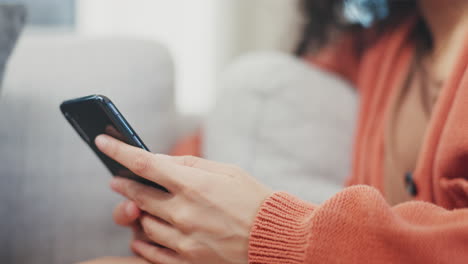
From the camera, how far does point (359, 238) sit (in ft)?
1.37

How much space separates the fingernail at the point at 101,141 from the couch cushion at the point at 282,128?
315 mm

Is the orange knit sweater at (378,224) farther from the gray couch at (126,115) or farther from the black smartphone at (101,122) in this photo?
the gray couch at (126,115)

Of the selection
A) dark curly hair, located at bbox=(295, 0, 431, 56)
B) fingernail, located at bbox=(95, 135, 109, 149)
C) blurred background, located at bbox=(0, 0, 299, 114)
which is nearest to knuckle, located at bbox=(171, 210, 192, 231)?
fingernail, located at bbox=(95, 135, 109, 149)

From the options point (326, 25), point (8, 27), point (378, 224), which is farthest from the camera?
point (326, 25)

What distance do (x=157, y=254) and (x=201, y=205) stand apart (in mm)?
86

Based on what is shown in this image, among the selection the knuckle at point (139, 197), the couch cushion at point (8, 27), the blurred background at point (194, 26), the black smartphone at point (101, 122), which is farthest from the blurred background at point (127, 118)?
the blurred background at point (194, 26)

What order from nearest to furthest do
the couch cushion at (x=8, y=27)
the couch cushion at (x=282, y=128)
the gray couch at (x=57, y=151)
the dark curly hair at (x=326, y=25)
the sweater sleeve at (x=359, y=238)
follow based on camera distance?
the sweater sleeve at (x=359, y=238) < the couch cushion at (x=8, y=27) < the gray couch at (x=57, y=151) < the couch cushion at (x=282, y=128) < the dark curly hair at (x=326, y=25)

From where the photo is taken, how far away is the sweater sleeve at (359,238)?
42cm

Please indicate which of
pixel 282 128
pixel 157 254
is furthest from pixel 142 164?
pixel 282 128

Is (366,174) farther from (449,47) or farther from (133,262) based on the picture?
(133,262)

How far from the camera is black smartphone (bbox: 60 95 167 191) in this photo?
451 millimetres


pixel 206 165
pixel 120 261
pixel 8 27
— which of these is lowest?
pixel 120 261

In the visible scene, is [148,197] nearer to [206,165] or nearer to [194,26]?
[206,165]

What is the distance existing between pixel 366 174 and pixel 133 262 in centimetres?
41
